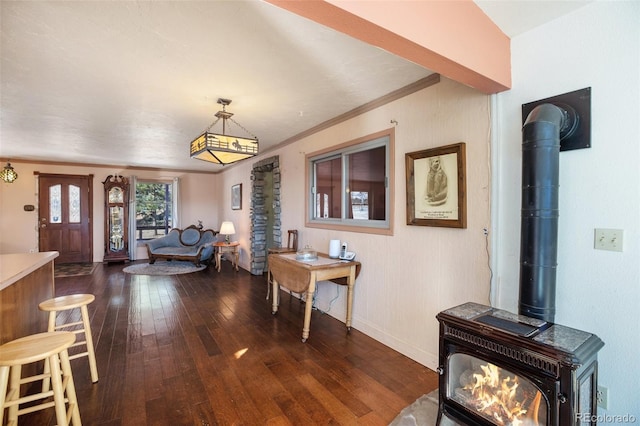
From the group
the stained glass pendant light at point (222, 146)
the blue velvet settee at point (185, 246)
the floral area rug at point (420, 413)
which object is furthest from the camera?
the blue velvet settee at point (185, 246)

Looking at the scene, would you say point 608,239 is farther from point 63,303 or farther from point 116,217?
point 116,217

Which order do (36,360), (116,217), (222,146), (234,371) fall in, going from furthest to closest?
(116,217), (222,146), (234,371), (36,360)

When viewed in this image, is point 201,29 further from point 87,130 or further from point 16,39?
point 87,130

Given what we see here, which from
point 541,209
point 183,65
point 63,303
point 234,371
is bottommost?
point 234,371

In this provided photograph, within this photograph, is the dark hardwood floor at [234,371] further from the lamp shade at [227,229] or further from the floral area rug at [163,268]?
the lamp shade at [227,229]

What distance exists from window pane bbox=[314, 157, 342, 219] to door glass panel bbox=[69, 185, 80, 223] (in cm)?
606

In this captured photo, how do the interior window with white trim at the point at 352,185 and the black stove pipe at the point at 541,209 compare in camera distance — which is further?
the interior window with white trim at the point at 352,185

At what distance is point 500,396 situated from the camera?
1.37 m

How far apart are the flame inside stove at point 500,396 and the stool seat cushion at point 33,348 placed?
6.42ft

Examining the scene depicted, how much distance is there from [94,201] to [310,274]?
21.5ft

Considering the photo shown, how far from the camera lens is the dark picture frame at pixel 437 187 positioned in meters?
2.09

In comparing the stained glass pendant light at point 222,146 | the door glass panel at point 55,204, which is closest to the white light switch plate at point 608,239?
the stained glass pendant light at point 222,146

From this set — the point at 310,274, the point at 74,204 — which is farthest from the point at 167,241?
the point at 310,274

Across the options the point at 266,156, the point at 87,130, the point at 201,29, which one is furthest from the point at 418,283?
the point at 87,130
